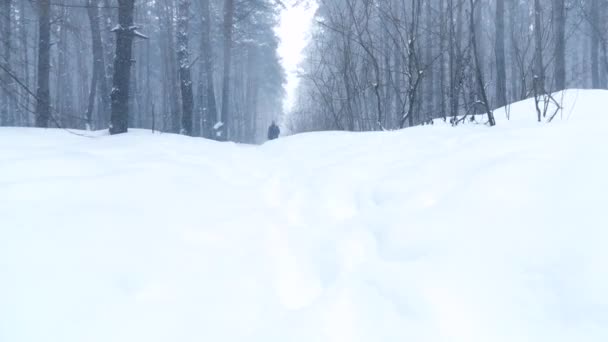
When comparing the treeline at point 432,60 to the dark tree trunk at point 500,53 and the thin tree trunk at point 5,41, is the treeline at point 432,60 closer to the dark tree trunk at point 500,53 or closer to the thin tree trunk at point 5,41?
the dark tree trunk at point 500,53

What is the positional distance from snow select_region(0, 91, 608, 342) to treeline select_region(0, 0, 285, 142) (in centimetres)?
168

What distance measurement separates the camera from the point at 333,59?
35.4ft

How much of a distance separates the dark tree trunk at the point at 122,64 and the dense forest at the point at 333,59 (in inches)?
0.8

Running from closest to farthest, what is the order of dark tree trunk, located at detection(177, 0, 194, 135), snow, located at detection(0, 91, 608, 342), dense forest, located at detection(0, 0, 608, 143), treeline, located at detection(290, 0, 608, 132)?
snow, located at detection(0, 91, 608, 342) < treeline, located at detection(290, 0, 608, 132) < dense forest, located at detection(0, 0, 608, 143) < dark tree trunk, located at detection(177, 0, 194, 135)

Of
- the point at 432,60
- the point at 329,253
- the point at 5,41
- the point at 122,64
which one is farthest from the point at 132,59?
the point at 329,253

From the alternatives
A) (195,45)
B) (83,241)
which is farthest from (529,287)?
(195,45)

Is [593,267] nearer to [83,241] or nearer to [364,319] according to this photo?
[364,319]

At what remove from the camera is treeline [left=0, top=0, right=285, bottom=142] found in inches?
308

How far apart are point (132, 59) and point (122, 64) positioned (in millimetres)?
2111

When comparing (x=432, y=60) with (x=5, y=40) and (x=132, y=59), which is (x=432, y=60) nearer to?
(x=132, y=59)

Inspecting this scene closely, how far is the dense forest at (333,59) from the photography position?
238 inches

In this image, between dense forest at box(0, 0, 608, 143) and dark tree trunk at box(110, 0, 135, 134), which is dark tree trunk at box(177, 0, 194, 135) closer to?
dense forest at box(0, 0, 608, 143)

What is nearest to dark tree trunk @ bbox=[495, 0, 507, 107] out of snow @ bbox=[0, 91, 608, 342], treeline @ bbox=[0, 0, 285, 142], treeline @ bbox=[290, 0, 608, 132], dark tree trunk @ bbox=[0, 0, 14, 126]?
treeline @ bbox=[290, 0, 608, 132]

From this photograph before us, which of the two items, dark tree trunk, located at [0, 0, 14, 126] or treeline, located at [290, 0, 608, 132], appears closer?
treeline, located at [290, 0, 608, 132]
